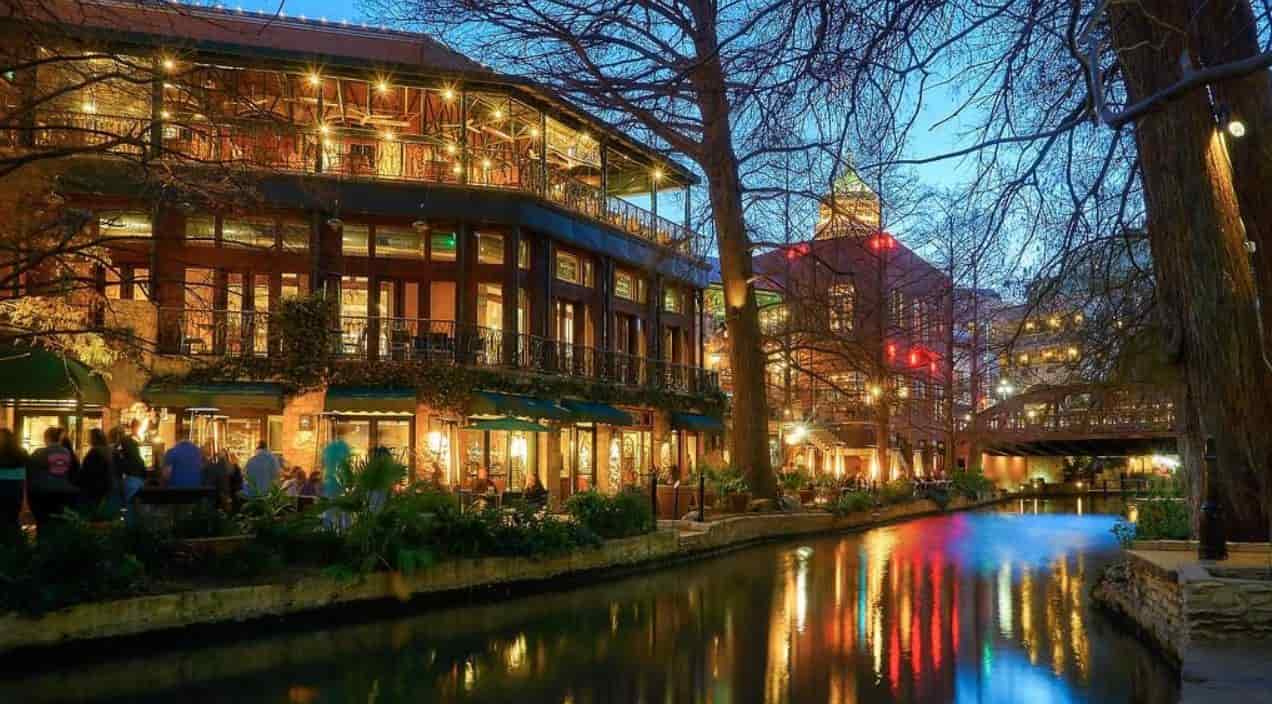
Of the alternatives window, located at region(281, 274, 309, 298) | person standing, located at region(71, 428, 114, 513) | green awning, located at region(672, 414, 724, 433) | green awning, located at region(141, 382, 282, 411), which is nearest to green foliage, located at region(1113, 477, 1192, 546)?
person standing, located at region(71, 428, 114, 513)

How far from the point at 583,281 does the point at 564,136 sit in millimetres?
3979

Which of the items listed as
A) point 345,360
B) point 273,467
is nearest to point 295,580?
point 273,467

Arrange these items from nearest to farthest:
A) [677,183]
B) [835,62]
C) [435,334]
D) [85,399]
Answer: [835,62] → [85,399] → [435,334] → [677,183]

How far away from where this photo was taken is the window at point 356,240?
24759 mm

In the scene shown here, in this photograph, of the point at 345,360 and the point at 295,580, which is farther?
the point at 345,360

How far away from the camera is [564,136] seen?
29.8 meters

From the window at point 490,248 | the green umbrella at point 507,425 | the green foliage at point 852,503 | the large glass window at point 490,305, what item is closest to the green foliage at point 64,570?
the green umbrella at point 507,425

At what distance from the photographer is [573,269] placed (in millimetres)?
29562

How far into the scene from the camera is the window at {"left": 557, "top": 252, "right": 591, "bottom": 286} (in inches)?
1139

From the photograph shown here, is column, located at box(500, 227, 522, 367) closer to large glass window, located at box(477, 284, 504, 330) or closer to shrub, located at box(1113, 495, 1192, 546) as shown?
large glass window, located at box(477, 284, 504, 330)

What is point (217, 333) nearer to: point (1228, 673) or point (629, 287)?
point (629, 287)

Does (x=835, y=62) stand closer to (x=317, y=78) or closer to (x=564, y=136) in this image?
(x=317, y=78)

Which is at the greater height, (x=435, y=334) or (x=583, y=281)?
(x=583, y=281)

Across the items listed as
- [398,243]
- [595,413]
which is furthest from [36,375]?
[595,413]
